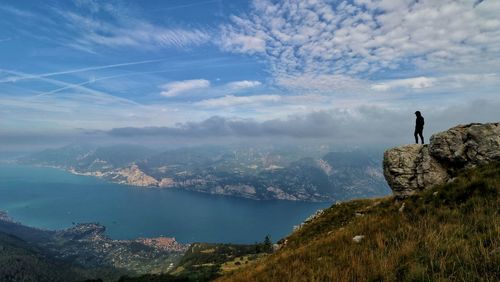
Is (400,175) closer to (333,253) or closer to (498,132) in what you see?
(498,132)

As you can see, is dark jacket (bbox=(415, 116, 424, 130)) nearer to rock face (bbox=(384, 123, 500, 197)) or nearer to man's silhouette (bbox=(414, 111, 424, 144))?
man's silhouette (bbox=(414, 111, 424, 144))

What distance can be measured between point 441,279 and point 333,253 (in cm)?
681

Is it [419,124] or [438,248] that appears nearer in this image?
[438,248]

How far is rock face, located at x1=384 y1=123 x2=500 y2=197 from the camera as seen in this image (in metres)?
18.4

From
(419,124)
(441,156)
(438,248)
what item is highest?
(419,124)

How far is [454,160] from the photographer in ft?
64.3

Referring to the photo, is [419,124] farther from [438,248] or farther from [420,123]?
[438,248]

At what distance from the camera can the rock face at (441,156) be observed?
18.4 m

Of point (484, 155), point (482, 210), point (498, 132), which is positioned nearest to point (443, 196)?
point (482, 210)

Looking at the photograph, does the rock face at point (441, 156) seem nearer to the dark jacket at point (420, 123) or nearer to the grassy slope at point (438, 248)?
the dark jacket at point (420, 123)

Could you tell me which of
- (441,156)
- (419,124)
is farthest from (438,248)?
(419,124)

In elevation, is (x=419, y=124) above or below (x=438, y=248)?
above

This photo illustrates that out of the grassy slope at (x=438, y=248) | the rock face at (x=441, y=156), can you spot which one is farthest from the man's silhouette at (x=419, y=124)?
the grassy slope at (x=438, y=248)

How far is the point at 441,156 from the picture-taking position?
2025 centimetres
